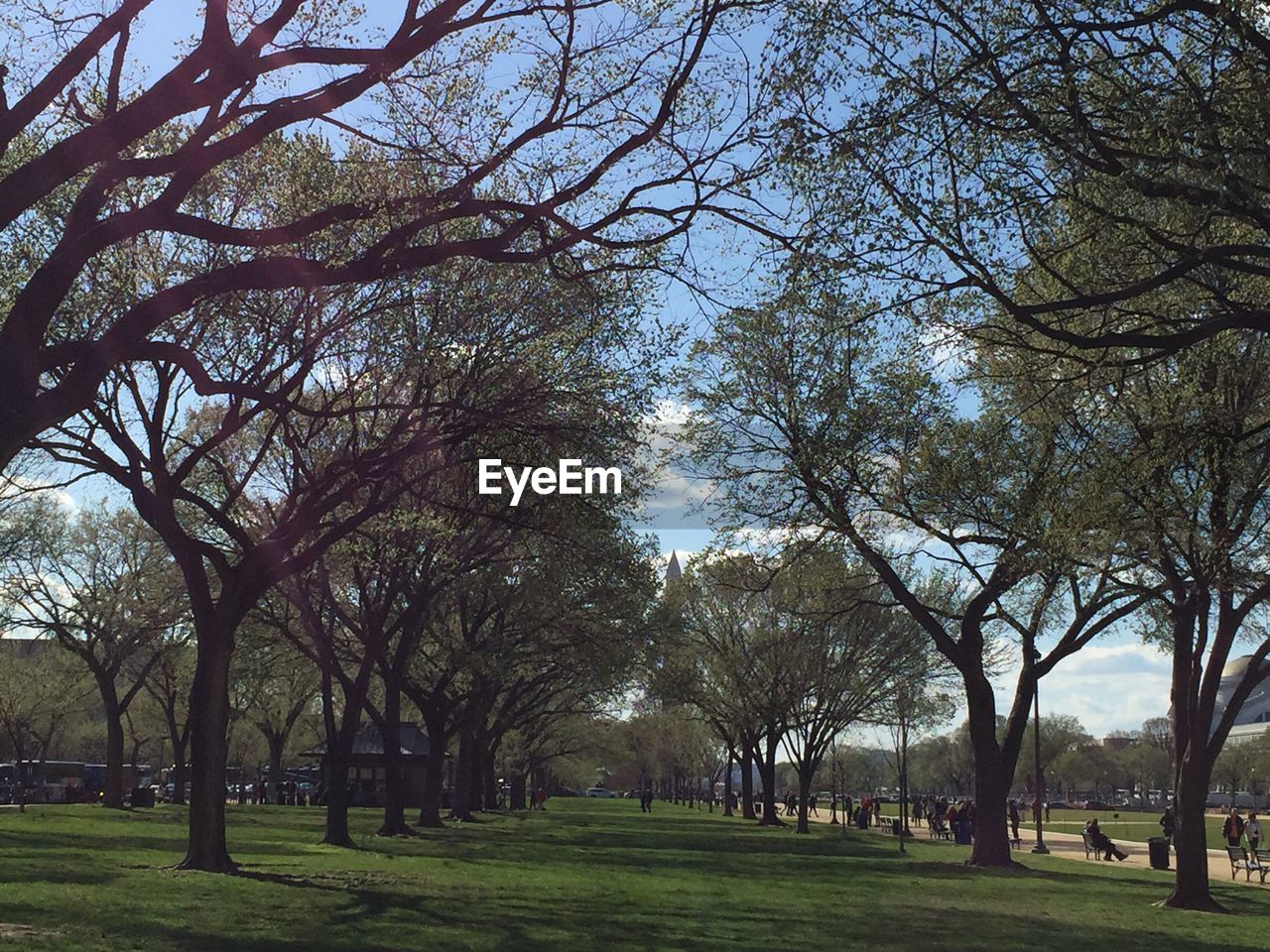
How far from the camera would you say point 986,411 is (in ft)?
89.7

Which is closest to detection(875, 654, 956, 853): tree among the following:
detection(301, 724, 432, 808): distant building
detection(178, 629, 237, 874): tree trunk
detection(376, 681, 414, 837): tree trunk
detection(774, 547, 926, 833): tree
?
detection(774, 547, 926, 833): tree

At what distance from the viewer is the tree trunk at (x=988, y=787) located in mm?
32438

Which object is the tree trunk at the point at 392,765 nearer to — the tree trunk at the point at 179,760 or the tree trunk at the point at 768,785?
the tree trunk at the point at 179,760

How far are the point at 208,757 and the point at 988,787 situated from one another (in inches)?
727

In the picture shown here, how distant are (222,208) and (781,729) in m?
44.4

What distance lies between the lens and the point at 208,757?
22844 millimetres

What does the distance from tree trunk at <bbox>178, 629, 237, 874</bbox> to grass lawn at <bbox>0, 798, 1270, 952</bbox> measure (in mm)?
736

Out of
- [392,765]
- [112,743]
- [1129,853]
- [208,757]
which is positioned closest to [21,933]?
[208,757]

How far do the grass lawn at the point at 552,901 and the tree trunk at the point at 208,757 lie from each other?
2.41 feet

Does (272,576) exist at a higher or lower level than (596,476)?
lower

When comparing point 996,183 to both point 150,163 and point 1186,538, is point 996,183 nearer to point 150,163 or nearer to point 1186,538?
point 150,163

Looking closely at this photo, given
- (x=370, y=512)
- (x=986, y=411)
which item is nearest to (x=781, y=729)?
(x=986, y=411)

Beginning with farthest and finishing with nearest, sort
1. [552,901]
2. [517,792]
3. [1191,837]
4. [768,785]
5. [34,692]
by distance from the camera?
[517,792]
[34,692]
[768,785]
[1191,837]
[552,901]

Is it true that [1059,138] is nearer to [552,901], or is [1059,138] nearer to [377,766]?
[552,901]
